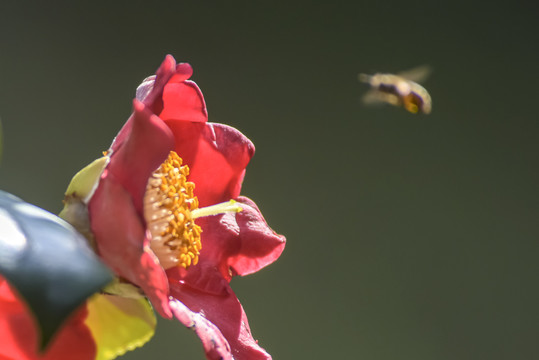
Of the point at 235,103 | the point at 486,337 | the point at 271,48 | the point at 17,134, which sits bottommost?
the point at 486,337

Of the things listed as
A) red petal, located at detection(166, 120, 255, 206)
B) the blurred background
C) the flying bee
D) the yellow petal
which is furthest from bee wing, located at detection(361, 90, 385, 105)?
the blurred background

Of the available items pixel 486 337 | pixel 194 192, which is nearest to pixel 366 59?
→ pixel 486 337

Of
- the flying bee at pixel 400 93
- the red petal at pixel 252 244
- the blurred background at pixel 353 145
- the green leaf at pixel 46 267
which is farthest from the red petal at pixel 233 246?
the blurred background at pixel 353 145

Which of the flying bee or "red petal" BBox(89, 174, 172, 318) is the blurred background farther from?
"red petal" BBox(89, 174, 172, 318)

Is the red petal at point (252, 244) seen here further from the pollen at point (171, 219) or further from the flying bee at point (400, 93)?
the flying bee at point (400, 93)

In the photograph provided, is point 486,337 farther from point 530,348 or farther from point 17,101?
point 17,101
